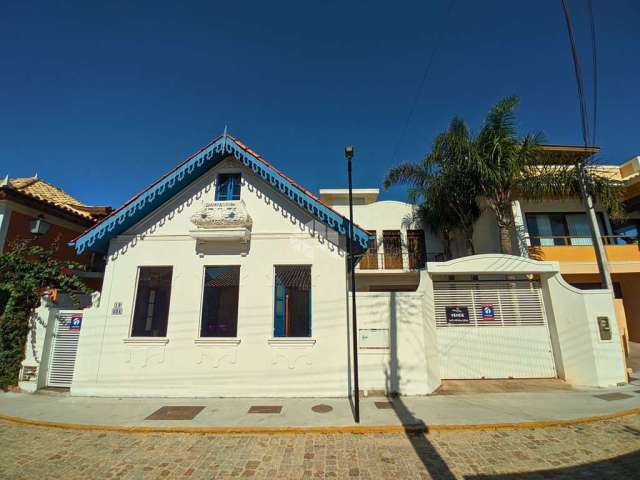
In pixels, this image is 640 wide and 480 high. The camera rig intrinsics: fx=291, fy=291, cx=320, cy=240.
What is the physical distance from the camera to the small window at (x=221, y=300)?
Result: 25.9 feet

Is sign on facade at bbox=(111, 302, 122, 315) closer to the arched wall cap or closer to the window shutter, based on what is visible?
the window shutter

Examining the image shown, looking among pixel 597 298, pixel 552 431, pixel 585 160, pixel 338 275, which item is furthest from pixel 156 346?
pixel 585 160

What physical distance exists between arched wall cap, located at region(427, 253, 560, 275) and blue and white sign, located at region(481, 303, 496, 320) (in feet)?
3.57

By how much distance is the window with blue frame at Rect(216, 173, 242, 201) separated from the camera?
8695mm

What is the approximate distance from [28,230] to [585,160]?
63.0 ft

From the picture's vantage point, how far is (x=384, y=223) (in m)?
17.9

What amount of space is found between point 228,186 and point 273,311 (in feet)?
13.1

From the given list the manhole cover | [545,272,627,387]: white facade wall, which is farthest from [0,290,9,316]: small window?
[545,272,627,387]: white facade wall

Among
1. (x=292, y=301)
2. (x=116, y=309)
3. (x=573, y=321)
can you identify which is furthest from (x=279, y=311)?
(x=573, y=321)

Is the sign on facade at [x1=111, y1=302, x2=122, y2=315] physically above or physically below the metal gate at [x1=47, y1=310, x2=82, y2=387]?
above

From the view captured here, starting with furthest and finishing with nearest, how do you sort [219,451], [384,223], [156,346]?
1. [384,223]
2. [156,346]
3. [219,451]

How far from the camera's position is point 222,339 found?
293 inches

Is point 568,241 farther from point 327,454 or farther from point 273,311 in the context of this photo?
point 327,454

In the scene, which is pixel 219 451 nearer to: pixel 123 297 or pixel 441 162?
pixel 123 297
